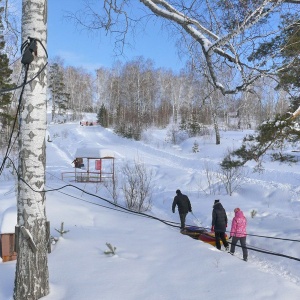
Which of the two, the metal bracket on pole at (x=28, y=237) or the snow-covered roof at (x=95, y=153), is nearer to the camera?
the metal bracket on pole at (x=28, y=237)

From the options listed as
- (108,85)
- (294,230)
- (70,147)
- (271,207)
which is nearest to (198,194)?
(271,207)

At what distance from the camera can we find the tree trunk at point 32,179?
10.8ft

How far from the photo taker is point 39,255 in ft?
11.1

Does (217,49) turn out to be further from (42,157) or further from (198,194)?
(198,194)

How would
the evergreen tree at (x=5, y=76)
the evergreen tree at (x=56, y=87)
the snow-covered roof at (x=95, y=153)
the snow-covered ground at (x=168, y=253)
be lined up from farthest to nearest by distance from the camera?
the evergreen tree at (x=56, y=87) → the snow-covered roof at (x=95, y=153) → the evergreen tree at (x=5, y=76) → the snow-covered ground at (x=168, y=253)

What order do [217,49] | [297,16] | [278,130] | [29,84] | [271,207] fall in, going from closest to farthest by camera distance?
[29,84], [217,49], [297,16], [278,130], [271,207]

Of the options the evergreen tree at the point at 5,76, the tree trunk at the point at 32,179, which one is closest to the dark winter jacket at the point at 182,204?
the evergreen tree at the point at 5,76

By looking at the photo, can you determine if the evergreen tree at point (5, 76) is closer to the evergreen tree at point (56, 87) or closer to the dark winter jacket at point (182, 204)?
the dark winter jacket at point (182, 204)

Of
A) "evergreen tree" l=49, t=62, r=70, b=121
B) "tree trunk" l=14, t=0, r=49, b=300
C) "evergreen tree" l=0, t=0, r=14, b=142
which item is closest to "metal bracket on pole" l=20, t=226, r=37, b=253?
"tree trunk" l=14, t=0, r=49, b=300

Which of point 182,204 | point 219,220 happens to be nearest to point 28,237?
point 219,220

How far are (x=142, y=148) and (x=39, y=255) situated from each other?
2742 cm

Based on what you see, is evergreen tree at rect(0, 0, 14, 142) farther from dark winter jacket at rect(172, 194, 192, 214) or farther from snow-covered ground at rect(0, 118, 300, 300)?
dark winter jacket at rect(172, 194, 192, 214)

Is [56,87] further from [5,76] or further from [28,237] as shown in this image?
[28,237]

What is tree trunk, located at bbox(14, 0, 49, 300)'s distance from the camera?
330cm
